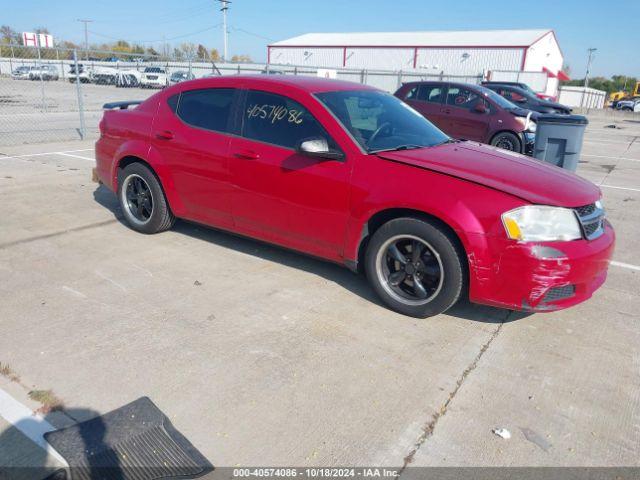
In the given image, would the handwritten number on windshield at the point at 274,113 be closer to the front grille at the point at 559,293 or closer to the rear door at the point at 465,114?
the front grille at the point at 559,293

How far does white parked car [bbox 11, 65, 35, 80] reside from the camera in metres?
20.3

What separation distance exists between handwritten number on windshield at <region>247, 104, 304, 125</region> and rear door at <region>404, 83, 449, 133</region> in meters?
7.62

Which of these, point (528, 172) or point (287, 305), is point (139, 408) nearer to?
point (287, 305)

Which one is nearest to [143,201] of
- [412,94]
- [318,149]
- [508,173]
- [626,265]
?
[318,149]

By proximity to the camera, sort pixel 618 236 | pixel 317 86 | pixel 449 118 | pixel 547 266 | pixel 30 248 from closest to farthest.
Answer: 1. pixel 547 266
2. pixel 317 86
3. pixel 30 248
4. pixel 618 236
5. pixel 449 118

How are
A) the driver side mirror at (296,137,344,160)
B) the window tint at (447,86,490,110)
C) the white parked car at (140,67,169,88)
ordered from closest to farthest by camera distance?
the driver side mirror at (296,137,344,160)
the window tint at (447,86,490,110)
the white parked car at (140,67,169,88)

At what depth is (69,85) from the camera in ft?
83.6

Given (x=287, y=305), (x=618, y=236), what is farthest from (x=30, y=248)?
(x=618, y=236)

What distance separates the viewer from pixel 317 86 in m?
4.39

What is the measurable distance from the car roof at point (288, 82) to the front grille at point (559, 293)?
2.37 meters

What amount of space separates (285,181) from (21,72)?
70.1 ft

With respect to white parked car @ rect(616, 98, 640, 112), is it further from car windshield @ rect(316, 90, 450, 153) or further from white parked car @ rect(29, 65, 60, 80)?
car windshield @ rect(316, 90, 450, 153)

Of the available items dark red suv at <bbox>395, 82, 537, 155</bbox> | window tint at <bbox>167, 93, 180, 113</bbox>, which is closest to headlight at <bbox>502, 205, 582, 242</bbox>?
window tint at <bbox>167, 93, 180, 113</bbox>

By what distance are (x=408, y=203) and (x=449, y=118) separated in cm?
841
